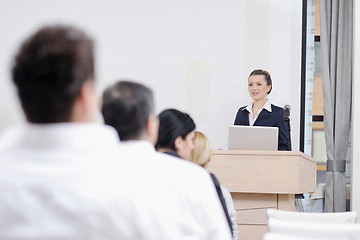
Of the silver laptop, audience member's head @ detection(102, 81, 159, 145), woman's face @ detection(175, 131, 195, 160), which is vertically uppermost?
audience member's head @ detection(102, 81, 159, 145)

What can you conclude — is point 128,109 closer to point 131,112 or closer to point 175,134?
point 131,112

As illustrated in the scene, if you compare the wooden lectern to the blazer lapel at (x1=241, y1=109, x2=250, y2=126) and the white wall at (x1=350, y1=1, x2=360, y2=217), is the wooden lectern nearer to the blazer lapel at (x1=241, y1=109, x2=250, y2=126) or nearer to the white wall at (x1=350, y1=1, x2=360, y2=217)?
the blazer lapel at (x1=241, y1=109, x2=250, y2=126)

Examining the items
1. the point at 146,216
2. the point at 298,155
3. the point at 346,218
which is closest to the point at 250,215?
the point at 298,155

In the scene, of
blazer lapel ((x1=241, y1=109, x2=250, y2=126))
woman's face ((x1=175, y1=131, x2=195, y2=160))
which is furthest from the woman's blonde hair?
blazer lapel ((x1=241, y1=109, x2=250, y2=126))

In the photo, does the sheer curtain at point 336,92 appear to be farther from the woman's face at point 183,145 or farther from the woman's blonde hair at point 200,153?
the woman's face at point 183,145

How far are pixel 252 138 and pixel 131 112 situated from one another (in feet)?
9.85

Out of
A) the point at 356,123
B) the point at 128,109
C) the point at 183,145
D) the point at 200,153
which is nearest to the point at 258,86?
the point at 356,123

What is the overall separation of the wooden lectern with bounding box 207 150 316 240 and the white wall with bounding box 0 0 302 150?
65.6 inches

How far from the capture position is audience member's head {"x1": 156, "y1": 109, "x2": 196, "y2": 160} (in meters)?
2.42

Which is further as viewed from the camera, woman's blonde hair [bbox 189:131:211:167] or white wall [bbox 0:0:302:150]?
white wall [bbox 0:0:302:150]

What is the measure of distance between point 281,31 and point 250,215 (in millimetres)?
2361

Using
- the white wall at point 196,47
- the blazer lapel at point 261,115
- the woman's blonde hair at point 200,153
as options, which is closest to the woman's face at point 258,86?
the blazer lapel at point 261,115

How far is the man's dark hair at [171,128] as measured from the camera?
2.42 m

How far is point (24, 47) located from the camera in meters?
1.09
